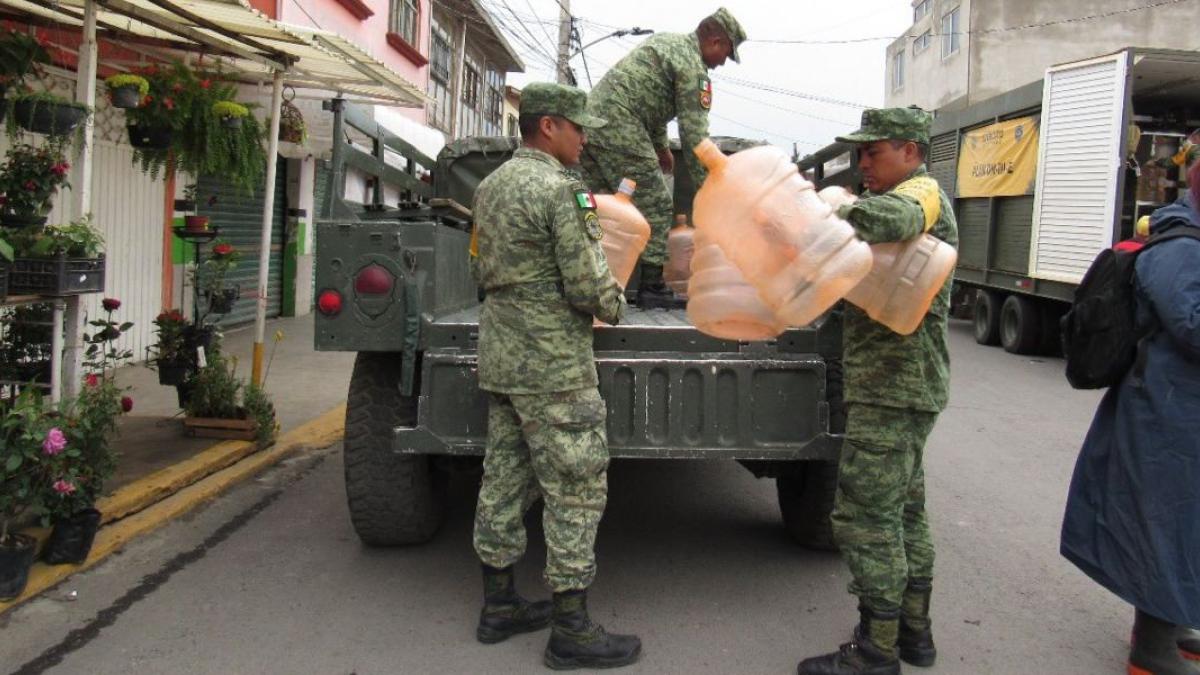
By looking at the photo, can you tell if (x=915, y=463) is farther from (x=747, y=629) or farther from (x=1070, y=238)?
(x=1070, y=238)

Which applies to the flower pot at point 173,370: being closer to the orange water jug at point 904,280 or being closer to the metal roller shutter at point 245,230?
the metal roller shutter at point 245,230

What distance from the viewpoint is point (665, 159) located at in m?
5.05

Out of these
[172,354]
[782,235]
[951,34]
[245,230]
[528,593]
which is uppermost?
[951,34]

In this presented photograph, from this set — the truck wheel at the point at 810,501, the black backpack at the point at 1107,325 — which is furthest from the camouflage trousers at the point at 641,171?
the black backpack at the point at 1107,325

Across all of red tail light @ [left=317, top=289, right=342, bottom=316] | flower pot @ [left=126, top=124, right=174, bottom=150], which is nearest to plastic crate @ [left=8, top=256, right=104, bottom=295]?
red tail light @ [left=317, top=289, right=342, bottom=316]

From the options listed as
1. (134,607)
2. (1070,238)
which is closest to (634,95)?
(134,607)

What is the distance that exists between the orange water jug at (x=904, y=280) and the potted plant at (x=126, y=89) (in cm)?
428

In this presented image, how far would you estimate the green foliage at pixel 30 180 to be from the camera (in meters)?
3.94

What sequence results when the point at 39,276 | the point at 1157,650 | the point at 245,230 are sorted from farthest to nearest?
the point at 245,230 → the point at 39,276 → the point at 1157,650

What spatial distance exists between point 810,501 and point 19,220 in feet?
11.4

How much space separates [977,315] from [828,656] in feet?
39.6

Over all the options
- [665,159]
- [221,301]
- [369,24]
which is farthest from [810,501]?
[369,24]

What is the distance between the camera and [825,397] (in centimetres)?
364

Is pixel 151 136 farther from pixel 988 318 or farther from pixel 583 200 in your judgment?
pixel 988 318
